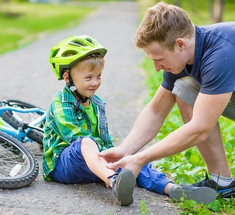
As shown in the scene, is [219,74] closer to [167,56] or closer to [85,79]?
[167,56]

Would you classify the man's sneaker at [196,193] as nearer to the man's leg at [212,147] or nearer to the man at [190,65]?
the man's leg at [212,147]

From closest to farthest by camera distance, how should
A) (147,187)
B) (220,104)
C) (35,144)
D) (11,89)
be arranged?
(220,104), (147,187), (35,144), (11,89)

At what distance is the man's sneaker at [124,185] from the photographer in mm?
3184

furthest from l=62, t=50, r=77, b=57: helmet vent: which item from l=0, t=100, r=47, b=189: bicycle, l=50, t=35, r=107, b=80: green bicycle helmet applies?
l=0, t=100, r=47, b=189: bicycle

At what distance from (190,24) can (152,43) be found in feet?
0.86

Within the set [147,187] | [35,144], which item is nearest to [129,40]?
[35,144]

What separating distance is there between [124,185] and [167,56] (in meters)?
0.84

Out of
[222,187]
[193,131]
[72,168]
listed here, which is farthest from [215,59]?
[72,168]

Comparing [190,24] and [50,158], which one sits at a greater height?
[190,24]

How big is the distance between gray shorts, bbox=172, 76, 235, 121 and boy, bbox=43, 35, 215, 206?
60cm

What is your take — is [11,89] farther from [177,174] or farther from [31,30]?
[31,30]

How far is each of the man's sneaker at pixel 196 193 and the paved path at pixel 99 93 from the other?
11 cm

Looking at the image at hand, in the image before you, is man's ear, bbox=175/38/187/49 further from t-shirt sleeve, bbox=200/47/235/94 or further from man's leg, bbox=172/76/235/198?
man's leg, bbox=172/76/235/198

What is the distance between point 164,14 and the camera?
325cm
